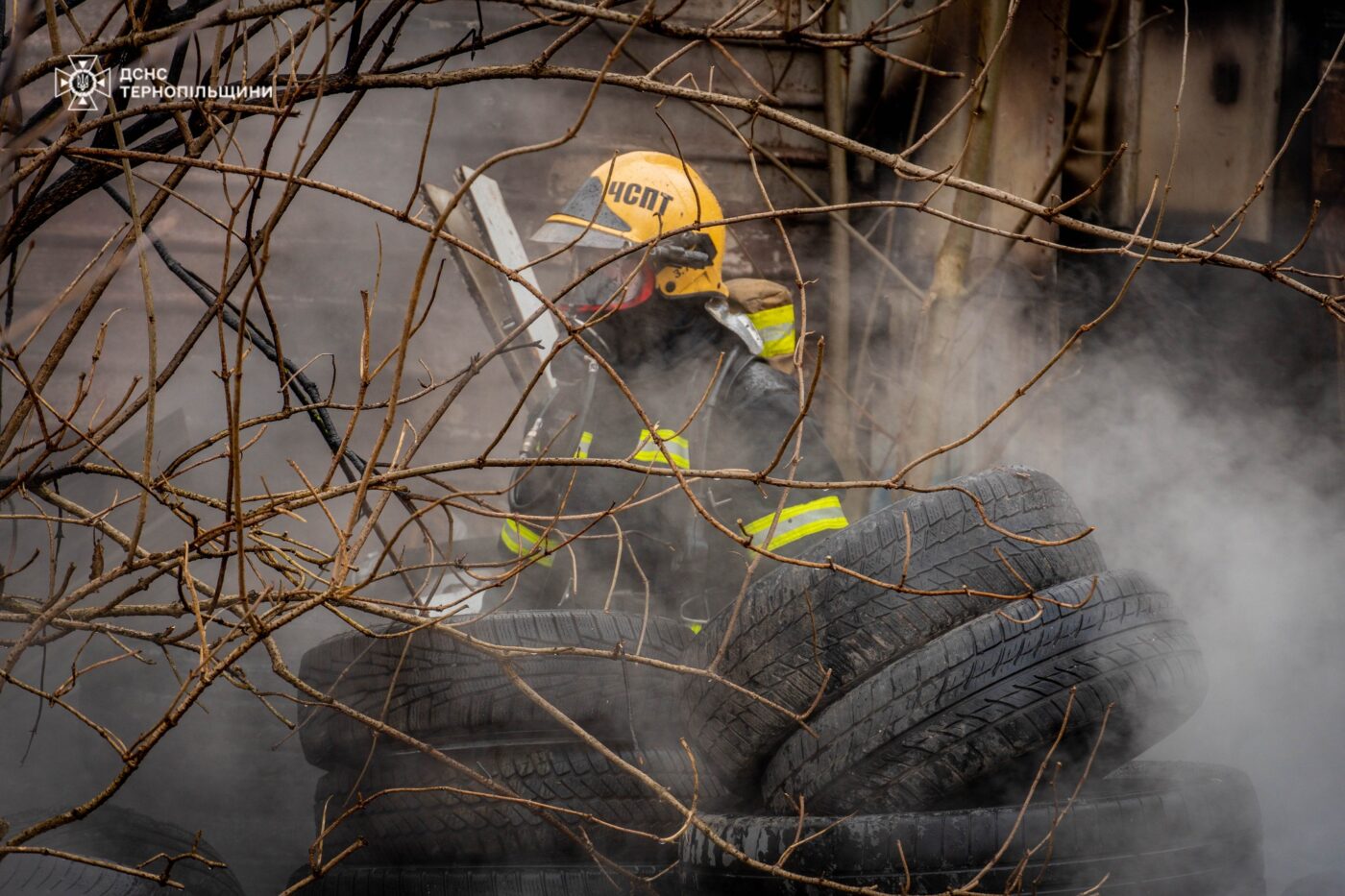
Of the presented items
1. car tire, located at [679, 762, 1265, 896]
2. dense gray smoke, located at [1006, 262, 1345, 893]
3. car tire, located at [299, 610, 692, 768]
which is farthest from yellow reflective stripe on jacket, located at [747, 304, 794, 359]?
car tire, located at [679, 762, 1265, 896]

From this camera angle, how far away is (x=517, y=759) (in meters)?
3.20

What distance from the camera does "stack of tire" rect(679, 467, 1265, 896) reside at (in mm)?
2582

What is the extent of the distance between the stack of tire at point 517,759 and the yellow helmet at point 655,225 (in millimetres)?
1337

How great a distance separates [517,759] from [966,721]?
1.30 m

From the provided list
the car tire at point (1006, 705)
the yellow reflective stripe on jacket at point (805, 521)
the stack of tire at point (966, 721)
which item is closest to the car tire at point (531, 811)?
the stack of tire at point (966, 721)

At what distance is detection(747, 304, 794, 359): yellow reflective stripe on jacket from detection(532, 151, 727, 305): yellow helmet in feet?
0.65

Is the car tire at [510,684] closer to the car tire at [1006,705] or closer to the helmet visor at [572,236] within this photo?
the car tire at [1006,705]

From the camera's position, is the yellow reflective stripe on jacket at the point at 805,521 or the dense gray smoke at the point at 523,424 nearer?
the yellow reflective stripe on jacket at the point at 805,521

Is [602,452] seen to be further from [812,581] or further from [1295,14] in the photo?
[1295,14]

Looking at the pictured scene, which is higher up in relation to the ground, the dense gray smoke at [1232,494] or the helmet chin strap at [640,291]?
the helmet chin strap at [640,291]

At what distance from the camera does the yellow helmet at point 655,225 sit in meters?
3.92

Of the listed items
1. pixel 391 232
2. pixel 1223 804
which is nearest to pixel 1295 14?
pixel 1223 804

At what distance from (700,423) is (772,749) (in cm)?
122

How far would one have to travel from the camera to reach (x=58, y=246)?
5441mm
